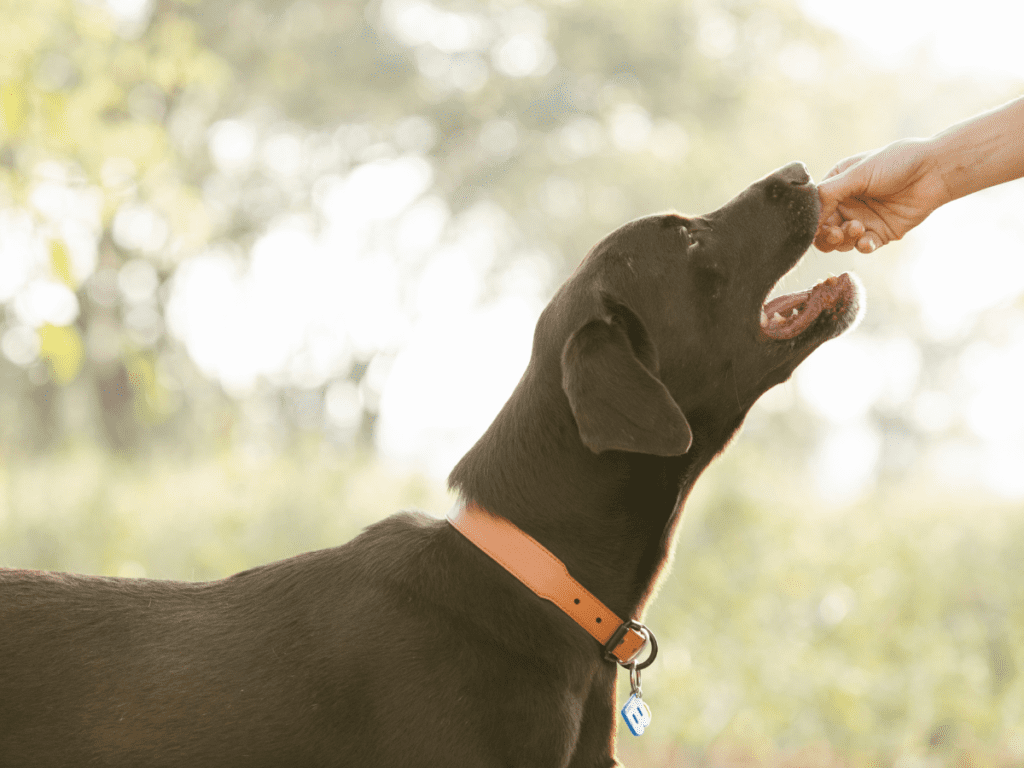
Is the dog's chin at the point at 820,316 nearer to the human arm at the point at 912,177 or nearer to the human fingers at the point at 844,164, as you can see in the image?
the human arm at the point at 912,177

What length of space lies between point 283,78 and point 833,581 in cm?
1002

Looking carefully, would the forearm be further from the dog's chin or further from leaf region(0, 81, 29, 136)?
leaf region(0, 81, 29, 136)

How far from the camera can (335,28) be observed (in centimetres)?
1280

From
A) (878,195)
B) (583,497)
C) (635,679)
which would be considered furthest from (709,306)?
(635,679)

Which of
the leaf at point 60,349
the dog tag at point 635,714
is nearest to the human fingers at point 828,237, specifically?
the dog tag at point 635,714

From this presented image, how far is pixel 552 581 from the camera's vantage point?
249 cm

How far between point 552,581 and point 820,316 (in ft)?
4.17

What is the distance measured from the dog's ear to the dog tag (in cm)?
75

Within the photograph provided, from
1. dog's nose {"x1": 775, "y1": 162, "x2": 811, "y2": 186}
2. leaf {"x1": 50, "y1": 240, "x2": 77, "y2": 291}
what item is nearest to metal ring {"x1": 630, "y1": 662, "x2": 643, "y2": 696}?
dog's nose {"x1": 775, "y1": 162, "x2": 811, "y2": 186}

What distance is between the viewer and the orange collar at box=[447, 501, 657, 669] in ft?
8.16

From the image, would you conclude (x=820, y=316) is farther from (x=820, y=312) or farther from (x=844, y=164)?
(x=844, y=164)

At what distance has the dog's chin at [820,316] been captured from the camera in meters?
2.94

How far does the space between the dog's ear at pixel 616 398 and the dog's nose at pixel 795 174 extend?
912mm

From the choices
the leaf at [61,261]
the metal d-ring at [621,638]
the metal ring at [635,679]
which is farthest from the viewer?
the leaf at [61,261]
